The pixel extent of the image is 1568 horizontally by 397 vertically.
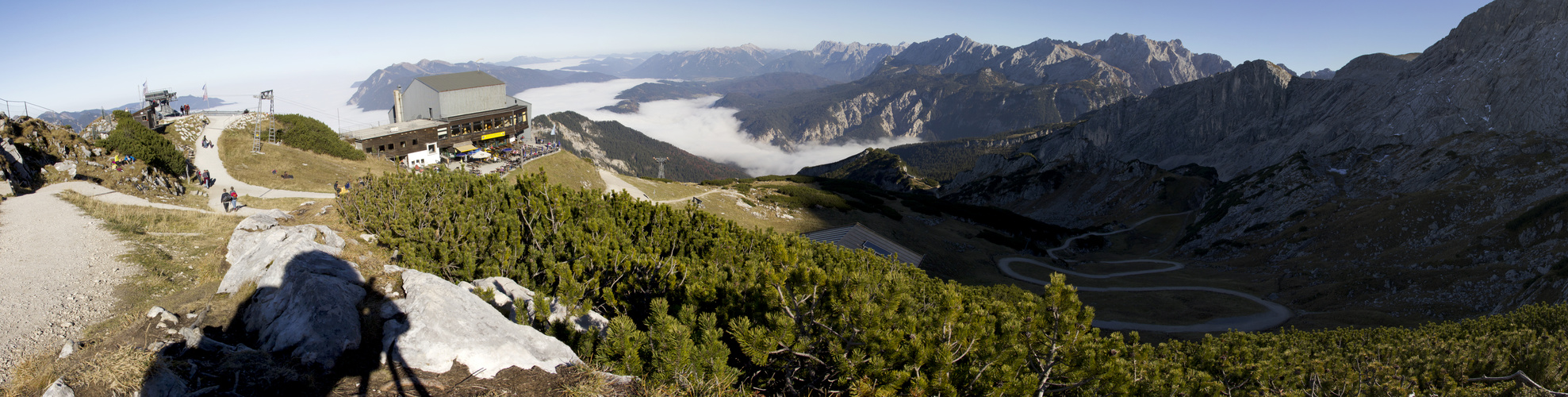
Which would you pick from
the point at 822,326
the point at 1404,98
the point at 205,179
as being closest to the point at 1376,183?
the point at 1404,98

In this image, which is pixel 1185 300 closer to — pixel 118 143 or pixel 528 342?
pixel 528 342

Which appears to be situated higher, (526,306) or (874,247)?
(526,306)

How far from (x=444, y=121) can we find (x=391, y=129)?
5.46 metres

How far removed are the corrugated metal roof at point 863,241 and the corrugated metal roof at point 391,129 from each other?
4419cm

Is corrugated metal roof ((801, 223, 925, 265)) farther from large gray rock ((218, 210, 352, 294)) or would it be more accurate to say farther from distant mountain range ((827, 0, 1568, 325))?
large gray rock ((218, 210, 352, 294))

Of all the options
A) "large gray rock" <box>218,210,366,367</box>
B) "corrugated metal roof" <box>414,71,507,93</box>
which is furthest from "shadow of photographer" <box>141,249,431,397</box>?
"corrugated metal roof" <box>414,71,507,93</box>

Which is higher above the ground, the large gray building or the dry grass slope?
the large gray building

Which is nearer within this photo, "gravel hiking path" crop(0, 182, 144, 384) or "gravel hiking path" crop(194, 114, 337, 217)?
"gravel hiking path" crop(0, 182, 144, 384)

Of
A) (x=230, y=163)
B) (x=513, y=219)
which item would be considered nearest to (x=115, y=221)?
(x=513, y=219)

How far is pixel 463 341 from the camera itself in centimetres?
1170

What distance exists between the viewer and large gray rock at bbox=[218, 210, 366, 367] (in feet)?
38.9

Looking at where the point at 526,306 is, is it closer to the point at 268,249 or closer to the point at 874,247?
the point at 268,249

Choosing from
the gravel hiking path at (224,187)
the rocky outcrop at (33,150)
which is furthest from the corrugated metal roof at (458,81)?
the rocky outcrop at (33,150)

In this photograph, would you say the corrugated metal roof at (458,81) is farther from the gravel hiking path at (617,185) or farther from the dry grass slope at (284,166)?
the gravel hiking path at (617,185)
